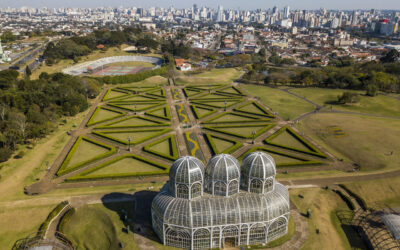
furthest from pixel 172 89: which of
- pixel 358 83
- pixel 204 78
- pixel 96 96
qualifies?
pixel 358 83

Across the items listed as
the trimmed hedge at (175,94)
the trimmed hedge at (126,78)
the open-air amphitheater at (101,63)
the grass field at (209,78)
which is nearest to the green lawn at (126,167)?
the trimmed hedge at (175,94)

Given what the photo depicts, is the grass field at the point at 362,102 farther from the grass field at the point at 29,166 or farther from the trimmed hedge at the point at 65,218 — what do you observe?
the grass field at the point at 29,166

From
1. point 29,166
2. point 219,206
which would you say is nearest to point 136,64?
point 29,166

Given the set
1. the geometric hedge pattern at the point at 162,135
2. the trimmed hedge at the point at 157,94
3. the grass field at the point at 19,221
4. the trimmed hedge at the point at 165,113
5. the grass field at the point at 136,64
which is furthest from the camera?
the grass field at the point at 136,64

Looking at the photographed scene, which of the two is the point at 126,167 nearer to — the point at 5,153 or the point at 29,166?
the point at 29,166

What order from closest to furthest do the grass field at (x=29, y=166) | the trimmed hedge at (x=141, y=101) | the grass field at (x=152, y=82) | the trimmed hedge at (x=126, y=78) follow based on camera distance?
the grass field at (x=29, y=166) → the trimmed hedge at (x=141, y=101) → the trimmed hedge at (x=126, y=78) → the grass field at (x=152, y=82)

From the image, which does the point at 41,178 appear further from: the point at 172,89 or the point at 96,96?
the point at 172,89

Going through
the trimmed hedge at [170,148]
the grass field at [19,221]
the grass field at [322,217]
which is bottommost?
the grass field at [19,221]
